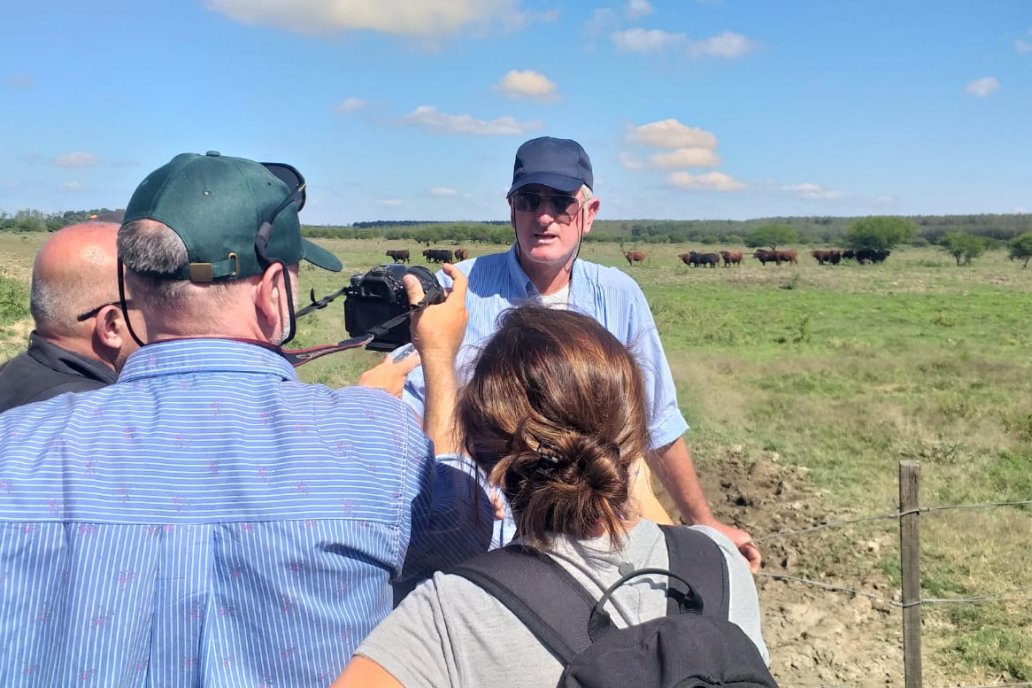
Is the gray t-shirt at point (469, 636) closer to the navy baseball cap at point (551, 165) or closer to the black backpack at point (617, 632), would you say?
the black backpack at point (617, 632)

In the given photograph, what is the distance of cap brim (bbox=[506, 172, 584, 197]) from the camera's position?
2.51m

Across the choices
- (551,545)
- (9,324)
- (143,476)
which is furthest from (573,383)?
(9,324)

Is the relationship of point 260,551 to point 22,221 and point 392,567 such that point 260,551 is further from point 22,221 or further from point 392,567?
point 22,221

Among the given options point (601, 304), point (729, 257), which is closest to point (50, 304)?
point (601, 304)

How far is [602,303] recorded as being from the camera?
8.35 feet

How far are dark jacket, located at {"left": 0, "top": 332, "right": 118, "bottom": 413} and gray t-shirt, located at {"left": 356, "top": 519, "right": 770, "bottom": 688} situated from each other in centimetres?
144

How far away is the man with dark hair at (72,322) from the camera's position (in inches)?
89.4

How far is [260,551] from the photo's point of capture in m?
1.17

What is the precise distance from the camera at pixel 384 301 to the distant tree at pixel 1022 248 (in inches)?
2075

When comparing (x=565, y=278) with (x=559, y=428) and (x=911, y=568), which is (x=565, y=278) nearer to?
(x=559, y=428)

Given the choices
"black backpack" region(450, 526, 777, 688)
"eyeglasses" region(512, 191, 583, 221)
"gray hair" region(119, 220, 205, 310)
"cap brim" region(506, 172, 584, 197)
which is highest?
"cap brim" region(506, 172, 584, 197)

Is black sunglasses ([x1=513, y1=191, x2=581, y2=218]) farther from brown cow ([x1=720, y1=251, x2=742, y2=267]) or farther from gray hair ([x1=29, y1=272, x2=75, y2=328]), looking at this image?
brown cow ([x1=720, y1=251, x2=742, y2=267])

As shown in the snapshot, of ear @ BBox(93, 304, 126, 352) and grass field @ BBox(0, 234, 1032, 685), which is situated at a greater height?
ear @ BBox(93, 304, 126, 352)

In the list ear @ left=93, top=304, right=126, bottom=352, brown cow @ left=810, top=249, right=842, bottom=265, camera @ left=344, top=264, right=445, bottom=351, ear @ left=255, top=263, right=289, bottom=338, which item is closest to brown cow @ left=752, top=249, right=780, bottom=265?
brown cow @ left=810, top=249, right=842, bottom=265
